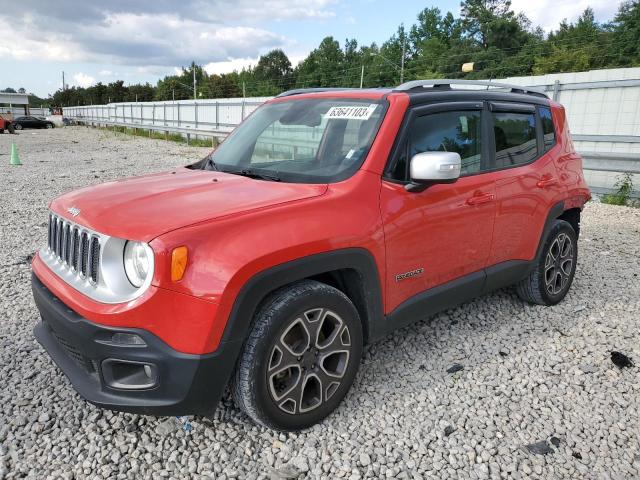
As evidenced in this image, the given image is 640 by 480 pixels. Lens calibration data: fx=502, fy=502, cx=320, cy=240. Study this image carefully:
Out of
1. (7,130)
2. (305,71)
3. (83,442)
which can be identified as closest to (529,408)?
(83,442)

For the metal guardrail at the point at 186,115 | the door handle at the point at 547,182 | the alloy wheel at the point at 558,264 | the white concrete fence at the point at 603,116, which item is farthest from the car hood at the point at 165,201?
the metal guardrail at the point at 186,115

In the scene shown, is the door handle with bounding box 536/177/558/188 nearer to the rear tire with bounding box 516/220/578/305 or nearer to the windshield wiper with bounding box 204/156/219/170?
the rear tire with bounding box 516/220/578/305

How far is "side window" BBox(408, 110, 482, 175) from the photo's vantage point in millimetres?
3160

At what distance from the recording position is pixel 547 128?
4242mm

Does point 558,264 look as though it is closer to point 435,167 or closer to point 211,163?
point 435,167

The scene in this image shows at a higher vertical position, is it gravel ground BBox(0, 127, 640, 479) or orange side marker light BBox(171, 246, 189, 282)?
orange side marker light BBox(171, 246, 189, 282)

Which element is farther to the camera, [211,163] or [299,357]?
[211,163]

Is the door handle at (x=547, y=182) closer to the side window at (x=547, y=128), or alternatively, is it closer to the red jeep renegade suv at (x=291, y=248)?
the red jeep renegade suv at (x=291, y=248)

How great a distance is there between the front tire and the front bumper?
5.8 inches

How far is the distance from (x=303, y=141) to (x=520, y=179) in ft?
5.57

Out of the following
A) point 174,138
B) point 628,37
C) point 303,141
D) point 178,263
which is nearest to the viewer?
point 178,263

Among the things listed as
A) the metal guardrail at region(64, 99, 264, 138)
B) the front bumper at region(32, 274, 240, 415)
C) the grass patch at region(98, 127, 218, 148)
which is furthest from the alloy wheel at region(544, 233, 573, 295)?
the grass patch at region(98, 127, 218, 148)

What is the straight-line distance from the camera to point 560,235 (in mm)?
4363

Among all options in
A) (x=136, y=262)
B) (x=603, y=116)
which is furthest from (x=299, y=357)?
(x=603, y=116)
